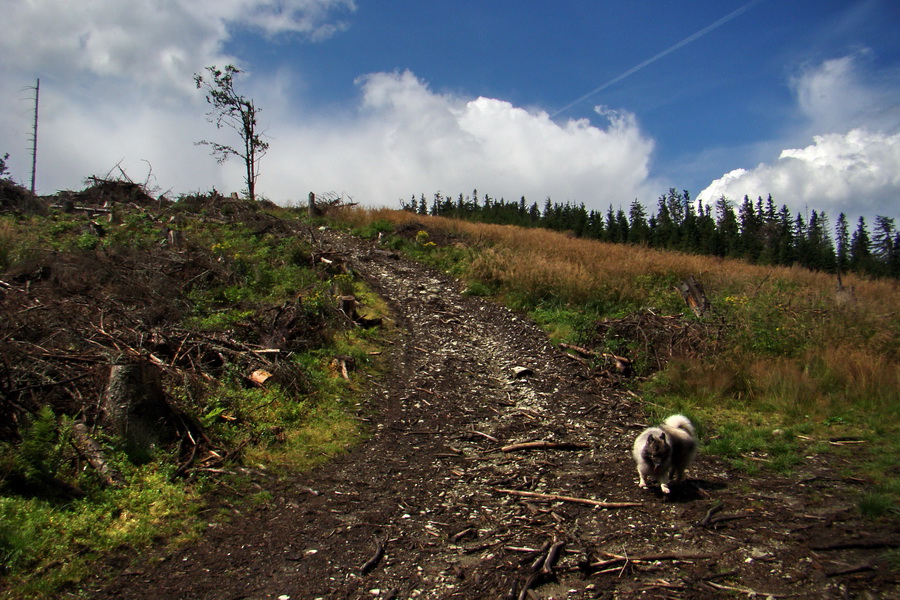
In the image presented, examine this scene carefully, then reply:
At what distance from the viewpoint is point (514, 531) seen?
13.5 feet

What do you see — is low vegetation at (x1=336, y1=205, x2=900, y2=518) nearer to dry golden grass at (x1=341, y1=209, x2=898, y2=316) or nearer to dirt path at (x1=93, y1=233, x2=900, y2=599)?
dry golden grass at (x1=341, y1=209, x2=898, y2=316)

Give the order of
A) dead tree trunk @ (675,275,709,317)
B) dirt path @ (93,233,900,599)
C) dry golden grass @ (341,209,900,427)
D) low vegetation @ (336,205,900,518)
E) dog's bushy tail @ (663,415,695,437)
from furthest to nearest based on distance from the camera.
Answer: dead tree trunk @ (675,275,709,317), dry golden grass @ (341,209,900,427), low vegetation @ (336,205,900,518), dog's bushy tail @ (663,415,695,437), dirt path @ (93,233,900,599)

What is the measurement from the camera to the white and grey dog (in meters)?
4.44

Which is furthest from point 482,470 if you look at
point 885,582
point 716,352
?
point 716,352

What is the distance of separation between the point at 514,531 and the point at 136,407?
13.1 feet

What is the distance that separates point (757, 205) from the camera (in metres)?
73.9

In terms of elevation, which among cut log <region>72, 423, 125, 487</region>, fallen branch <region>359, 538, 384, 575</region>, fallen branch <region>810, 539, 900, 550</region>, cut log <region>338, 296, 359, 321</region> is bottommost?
fallen branch <region>359, 538, 384, 575</region>

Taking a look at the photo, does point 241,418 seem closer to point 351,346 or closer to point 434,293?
point 351,346

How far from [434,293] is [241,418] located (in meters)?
8.06

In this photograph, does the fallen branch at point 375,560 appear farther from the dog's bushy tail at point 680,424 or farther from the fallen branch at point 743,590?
the dog's bushy tail at point 680,424

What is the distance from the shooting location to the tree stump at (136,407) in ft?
16.2

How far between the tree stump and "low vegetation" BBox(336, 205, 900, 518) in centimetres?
617

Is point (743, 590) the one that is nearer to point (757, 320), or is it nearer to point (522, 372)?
point (522, 372)

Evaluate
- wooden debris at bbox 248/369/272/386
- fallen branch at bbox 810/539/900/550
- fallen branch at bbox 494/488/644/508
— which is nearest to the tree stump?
wooden debris at bbox 248/369/272/386
